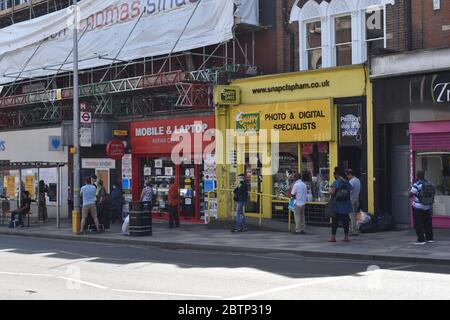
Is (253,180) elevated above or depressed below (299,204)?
above

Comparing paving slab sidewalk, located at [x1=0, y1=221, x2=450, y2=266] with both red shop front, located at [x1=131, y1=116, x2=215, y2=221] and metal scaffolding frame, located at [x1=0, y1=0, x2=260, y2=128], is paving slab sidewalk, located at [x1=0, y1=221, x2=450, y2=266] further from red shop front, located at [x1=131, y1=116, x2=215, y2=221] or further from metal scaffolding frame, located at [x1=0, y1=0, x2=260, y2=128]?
metal scaffolding frame, located at [x1=0, y1=0, x2=260, y2=128]

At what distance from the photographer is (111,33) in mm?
26375

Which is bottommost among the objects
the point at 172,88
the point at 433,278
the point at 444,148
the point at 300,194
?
the point at 433,278

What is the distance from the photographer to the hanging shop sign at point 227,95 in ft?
70.6

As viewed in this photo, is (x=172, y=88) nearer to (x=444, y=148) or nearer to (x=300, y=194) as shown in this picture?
(x=300, y=194)

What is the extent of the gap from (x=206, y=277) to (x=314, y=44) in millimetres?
12016

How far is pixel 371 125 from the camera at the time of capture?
60.7 ft

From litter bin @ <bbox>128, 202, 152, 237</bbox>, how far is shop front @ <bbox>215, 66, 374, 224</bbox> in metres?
3.59

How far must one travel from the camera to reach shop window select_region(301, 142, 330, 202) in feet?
65.3

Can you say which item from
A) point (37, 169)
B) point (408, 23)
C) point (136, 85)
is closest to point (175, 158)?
point (136, 85)

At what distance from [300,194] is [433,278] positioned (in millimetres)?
7570

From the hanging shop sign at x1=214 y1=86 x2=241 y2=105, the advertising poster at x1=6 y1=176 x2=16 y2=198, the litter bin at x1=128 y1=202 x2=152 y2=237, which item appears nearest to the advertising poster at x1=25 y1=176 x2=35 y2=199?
the advertising poster at x1=6 y1=176 x2=16 y2=198

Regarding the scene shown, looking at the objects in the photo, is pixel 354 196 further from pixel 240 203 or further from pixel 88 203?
pixel 88 203
